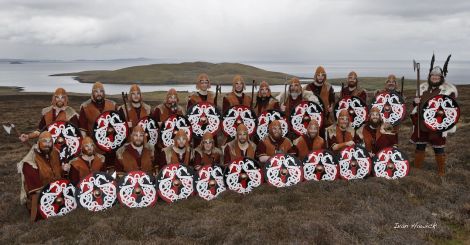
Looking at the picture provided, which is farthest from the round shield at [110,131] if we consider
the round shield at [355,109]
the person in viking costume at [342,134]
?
the round shield at [355,109]

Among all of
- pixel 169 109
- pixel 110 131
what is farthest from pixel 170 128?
pixel 110 131

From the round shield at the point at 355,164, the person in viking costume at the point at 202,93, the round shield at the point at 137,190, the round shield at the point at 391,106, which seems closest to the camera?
the round shield at the point at 137,190

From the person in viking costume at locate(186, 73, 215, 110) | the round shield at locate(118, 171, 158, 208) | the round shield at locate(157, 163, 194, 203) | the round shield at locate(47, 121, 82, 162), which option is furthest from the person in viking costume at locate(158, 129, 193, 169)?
the round shield at locate(47, 121, 82, 162)

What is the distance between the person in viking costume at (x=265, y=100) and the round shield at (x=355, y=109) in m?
1.74

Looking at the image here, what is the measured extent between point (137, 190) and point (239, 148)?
2.54 metres

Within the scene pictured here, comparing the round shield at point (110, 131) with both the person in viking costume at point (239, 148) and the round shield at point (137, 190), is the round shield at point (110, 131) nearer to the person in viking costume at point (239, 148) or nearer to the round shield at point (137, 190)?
the round shield at point (137, 190)

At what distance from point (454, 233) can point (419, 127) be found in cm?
349

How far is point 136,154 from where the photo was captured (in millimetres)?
9305

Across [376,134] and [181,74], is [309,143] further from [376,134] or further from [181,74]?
[181,74]

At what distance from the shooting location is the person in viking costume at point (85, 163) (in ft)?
28.7

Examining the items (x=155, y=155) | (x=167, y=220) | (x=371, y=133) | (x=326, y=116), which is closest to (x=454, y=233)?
(x=371, y=133)

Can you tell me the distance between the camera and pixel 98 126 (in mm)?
9656

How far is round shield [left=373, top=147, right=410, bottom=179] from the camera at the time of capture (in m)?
9.67

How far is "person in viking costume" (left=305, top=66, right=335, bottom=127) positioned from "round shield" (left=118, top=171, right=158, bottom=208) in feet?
17.5
